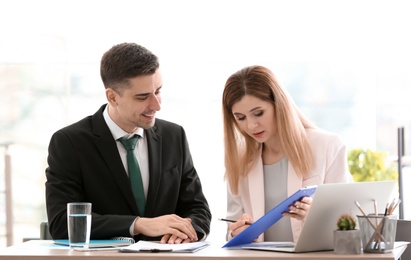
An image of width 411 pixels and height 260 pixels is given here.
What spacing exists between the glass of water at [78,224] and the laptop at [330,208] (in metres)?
0.53

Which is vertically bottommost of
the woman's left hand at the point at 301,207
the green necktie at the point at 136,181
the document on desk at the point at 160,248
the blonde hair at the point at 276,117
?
the document on desk at the point at 160,248

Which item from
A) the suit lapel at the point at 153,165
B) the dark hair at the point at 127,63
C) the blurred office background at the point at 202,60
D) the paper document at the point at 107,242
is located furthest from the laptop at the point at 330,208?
the blurred office background at the point at 202,60

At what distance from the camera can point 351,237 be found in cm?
250

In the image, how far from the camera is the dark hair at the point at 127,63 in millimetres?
3260

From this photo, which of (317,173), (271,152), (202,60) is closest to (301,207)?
(317,173)

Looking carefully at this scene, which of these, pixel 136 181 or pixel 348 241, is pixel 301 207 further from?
pixel 136 181

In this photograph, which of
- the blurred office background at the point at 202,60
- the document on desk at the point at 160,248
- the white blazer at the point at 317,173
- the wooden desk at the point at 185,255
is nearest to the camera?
the wooden desk at the point at 185,255

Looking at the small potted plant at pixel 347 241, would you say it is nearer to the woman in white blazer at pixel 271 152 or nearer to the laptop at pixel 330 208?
the laptop at pixel 330 208

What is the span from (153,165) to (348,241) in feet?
3.54

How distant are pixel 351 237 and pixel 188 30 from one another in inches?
182

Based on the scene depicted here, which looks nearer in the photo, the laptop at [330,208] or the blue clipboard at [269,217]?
the laptop at [330,208]

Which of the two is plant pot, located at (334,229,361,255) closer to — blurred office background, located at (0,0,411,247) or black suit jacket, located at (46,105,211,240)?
black suit jacket, located at (46,105,211,240)

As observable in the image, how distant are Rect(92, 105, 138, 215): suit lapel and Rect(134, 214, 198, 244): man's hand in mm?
273

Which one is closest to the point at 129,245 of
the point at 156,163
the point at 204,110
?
the point at 156,163
